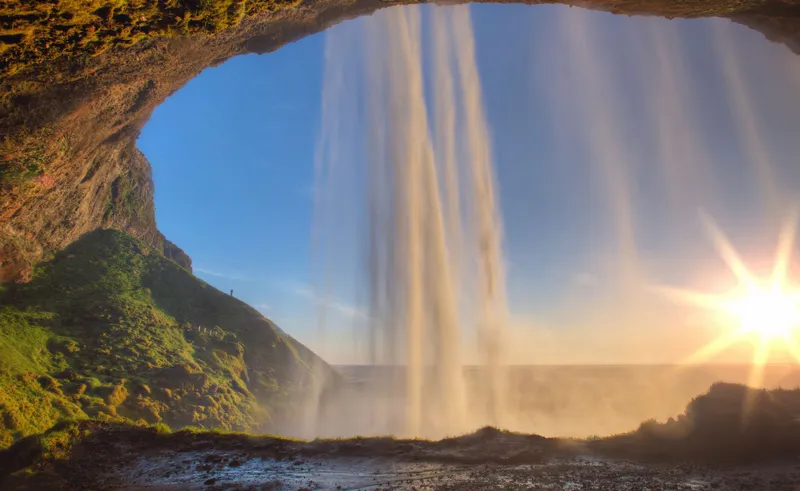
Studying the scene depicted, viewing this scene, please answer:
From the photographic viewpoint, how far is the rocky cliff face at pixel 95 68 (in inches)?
395

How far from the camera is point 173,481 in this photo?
513 inches

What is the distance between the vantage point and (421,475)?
14047 millimetres

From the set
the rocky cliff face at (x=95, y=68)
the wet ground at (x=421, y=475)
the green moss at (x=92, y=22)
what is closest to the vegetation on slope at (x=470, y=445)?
the wet ground at (x=421, y=475)

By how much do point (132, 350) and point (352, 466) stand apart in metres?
37.8

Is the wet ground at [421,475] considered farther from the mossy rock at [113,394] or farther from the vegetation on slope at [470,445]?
the mossy rock at [113,394]

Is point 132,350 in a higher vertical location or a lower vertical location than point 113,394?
higher

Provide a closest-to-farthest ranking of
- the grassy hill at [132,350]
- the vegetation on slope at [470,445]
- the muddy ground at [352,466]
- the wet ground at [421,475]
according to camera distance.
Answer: the wet ground at [421,475], the muddy ground at [352,466], the vegetation on slope at [470,445], the grassy hill at [132,350]

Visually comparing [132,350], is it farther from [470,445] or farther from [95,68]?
[470,445]

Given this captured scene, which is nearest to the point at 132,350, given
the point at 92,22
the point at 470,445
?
the point at 470,445

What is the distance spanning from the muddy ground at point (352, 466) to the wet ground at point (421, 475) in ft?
0.12

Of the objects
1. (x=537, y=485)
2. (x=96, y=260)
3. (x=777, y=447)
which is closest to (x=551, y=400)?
(x=777, y=447)

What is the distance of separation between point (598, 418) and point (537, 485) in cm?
5518

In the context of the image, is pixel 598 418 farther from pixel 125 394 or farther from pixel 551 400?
pixel 125 394

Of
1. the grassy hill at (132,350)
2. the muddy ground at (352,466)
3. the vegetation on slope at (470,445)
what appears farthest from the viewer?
the grassy hill at (132,350)
